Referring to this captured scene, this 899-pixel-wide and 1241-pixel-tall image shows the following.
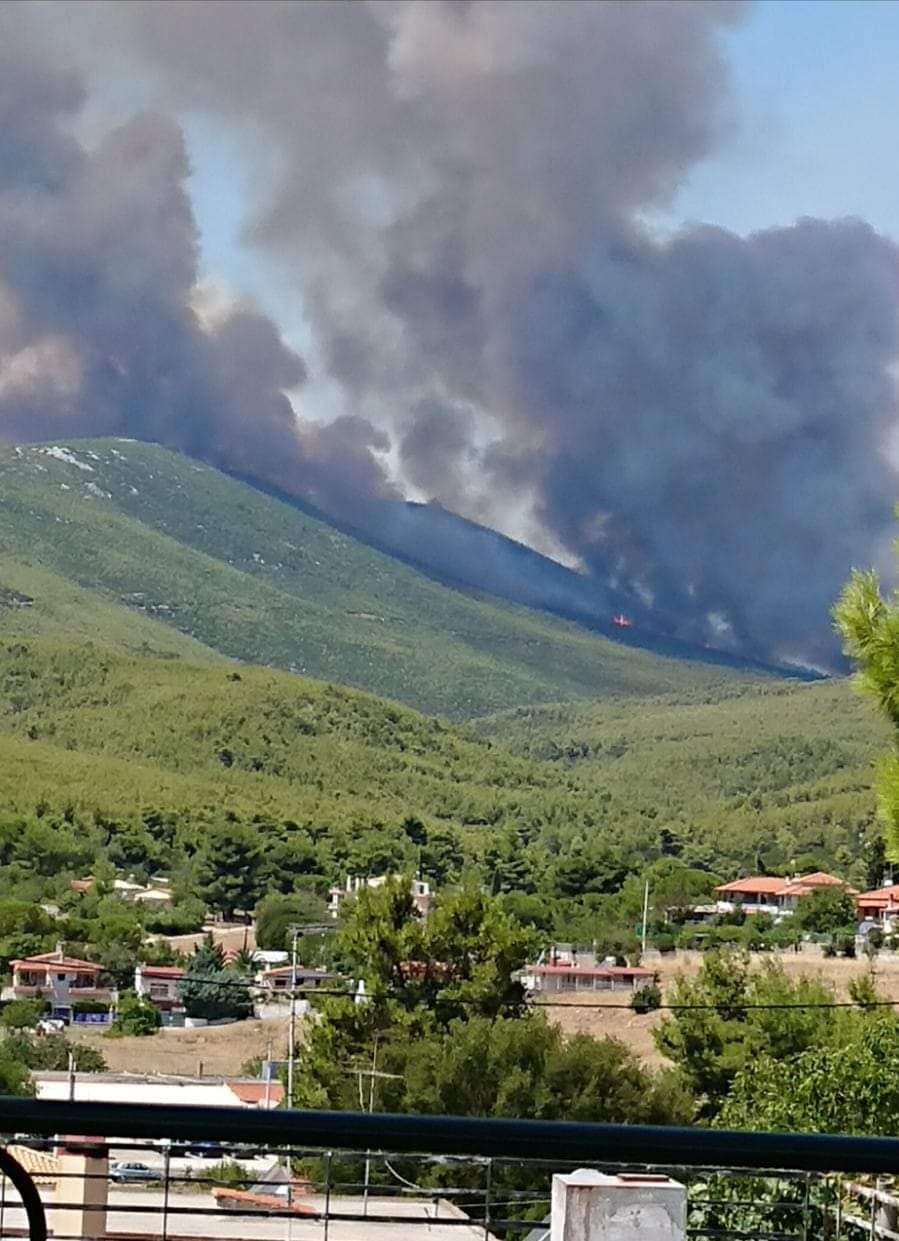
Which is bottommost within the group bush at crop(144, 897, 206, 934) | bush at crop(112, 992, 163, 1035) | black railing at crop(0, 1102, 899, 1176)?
bush at crop(112, 992, 163, 1035)

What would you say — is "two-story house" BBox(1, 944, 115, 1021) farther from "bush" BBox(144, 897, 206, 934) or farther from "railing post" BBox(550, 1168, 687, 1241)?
"railing post" BBox(550, 1168, 687, 1241)

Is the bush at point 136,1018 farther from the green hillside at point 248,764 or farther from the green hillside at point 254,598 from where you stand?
the green hillside at point 254,598

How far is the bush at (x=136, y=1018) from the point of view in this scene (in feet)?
98.8

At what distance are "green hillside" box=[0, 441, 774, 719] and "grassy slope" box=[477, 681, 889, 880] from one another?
7471 millimetres

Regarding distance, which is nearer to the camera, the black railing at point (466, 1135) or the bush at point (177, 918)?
the black railing at point (466, 1135)

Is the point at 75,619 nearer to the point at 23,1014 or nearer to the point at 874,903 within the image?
the point at 874,903

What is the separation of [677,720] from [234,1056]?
51.6 m

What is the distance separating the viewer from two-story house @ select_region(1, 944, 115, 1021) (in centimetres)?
3000

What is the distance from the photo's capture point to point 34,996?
29.7 metres

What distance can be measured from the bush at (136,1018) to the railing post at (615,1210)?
94.4ft

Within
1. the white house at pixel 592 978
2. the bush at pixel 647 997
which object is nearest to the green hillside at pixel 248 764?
the white house at pixel 592 978

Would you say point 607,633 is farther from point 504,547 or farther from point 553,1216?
point 553,1216

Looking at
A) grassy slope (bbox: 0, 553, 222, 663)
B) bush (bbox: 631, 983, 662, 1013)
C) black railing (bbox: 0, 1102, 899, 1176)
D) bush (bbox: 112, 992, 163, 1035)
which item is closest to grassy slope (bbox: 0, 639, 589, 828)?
grassy slope (bbox: 0, 553, 222, 663)

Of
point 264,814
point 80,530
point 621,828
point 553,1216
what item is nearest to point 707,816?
point 621,828
